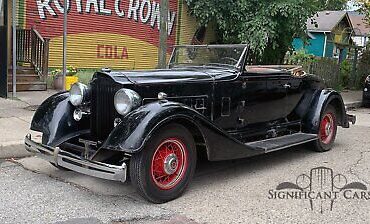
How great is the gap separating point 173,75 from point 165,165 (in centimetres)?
114

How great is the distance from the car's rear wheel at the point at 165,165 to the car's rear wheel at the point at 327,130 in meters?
3.05

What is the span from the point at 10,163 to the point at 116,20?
8.07 meters

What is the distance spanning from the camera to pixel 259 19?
13219 millimetres

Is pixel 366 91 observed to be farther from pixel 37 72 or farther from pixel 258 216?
pixel 258 216

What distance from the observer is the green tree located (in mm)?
13078

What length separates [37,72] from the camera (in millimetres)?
11336

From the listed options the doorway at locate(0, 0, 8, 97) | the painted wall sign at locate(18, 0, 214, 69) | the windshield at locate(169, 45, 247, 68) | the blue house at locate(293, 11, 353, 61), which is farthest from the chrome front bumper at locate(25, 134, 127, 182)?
the blue house at locate(293, 11, 353, 61)

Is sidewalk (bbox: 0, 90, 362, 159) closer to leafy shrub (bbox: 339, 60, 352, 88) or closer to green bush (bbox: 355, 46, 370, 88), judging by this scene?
leafy shrub (bbox: 339, 60, 352, 88)

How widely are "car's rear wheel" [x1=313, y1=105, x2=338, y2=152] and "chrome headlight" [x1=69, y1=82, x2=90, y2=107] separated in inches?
147

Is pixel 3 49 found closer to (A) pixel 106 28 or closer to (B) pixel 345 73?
(A) pixel 106 28

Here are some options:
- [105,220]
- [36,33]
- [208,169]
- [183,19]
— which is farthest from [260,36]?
[105,220]

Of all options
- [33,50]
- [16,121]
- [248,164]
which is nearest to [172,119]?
[248,164]

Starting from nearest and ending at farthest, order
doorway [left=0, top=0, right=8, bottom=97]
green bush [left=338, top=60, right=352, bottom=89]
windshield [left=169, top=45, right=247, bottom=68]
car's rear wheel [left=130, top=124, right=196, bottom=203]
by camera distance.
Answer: car's rear wheel [left=130, top=124, right=196, bottom=203], windshield [left=169, top=45, right=247, bottom=68], doorway [left=0, top=0, right=8, bottom=97], green bush [left=338, top=60, right=352, bottom=89]

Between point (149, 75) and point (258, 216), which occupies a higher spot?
point (149, 75)
